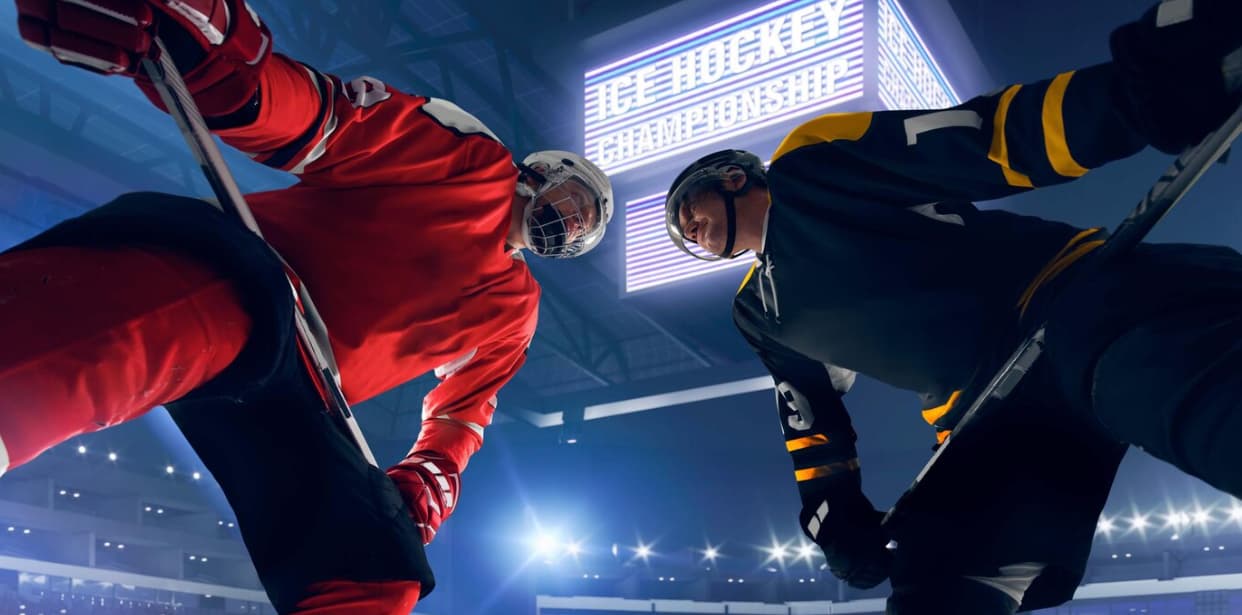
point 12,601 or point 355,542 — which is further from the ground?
point 12,601

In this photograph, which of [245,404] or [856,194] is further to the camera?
[856,194]

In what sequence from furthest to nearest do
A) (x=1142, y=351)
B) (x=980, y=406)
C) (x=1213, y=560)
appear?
(x=1213, y=560), (x=980, y=406), (x=1142, y=351)

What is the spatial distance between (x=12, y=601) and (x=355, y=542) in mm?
9600

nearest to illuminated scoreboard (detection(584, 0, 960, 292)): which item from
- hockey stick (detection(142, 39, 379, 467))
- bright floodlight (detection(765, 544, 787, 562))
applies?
hockey stick (detection(142, 39, 379, 467))

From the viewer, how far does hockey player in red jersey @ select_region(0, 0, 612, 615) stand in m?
1.26

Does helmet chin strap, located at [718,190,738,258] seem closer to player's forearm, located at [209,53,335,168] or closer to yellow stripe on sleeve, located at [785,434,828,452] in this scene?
yellow stripe on sleeve, located at [785,434,828,452]

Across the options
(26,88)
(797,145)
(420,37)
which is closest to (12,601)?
(26,88)

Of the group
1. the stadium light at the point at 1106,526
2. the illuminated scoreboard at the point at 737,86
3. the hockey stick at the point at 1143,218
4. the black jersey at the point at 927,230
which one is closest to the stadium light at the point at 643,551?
the stadium light at the point at 1106,526

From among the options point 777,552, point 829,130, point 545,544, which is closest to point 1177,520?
point 777,552

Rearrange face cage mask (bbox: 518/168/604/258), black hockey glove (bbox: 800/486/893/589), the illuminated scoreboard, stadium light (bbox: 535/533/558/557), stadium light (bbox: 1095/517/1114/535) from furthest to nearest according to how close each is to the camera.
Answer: stadium light (bbox: 535/533/558/557) → stadium light (bbox: 1095/517/1114/535) → the illuminated scoreboard → face cage mask (bbox: 518/168/604/258) → black hockey glove (bbox: 800/486/893/589)

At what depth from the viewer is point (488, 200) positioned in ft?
7.07

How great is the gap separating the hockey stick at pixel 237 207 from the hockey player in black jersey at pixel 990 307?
88 cm

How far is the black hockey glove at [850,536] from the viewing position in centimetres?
191

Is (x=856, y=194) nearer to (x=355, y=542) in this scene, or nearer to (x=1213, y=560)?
(x=355, y=542)
